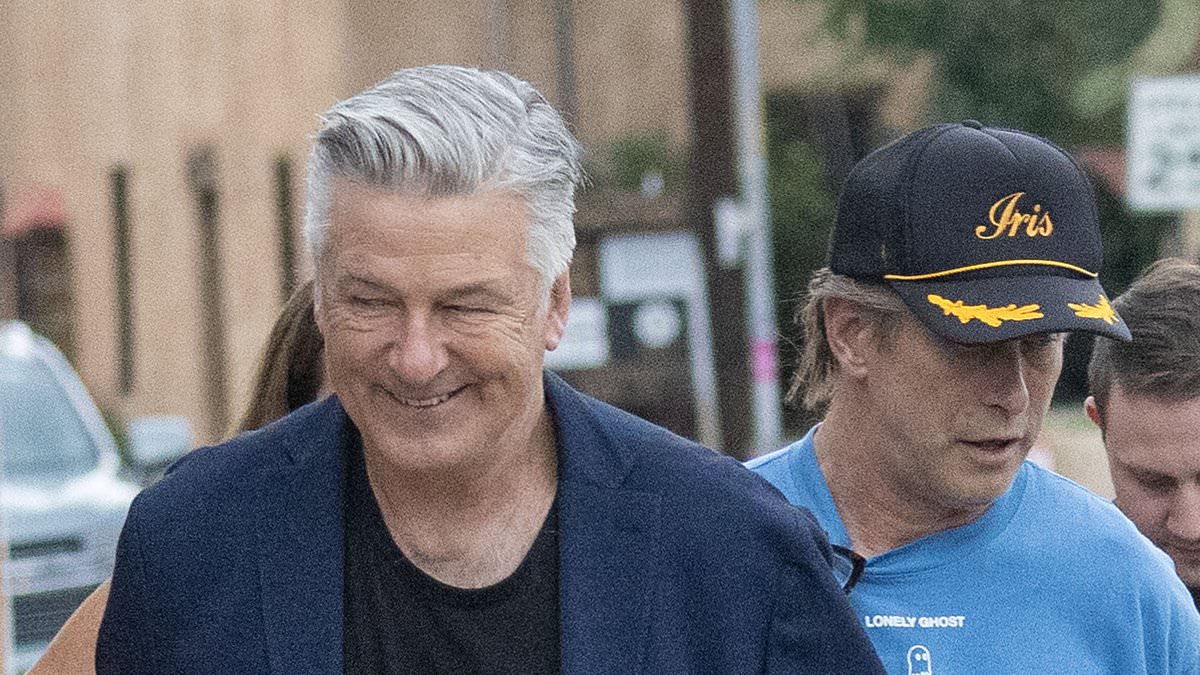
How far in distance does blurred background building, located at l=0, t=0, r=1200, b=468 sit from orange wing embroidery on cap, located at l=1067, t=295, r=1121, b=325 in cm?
1218

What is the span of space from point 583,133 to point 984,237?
58.2 ft

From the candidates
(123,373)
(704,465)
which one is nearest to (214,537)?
(704,465)

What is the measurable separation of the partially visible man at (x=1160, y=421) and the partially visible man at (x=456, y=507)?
3.01ft

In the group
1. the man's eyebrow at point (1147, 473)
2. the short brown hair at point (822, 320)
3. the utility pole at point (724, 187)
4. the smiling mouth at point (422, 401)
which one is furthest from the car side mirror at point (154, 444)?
the smiling mouth at point (422, 401)

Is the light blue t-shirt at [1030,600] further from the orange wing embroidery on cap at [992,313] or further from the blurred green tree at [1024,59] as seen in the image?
the blurred green tree at [1024,59]

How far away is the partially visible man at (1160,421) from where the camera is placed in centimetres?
341

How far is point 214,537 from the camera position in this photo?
8.83 feet

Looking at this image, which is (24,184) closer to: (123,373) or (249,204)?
(123,373)

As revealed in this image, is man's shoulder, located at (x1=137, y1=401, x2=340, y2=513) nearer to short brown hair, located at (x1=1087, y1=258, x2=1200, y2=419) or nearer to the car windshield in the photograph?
short brown hair, located at (x1=1087, y1=258, x2=1200, y2=419)

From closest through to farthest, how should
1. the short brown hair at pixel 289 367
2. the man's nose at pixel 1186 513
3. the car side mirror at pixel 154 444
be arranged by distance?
the man's nose at pixel 1186 513
the short brown hair at pixel 289 367
the car side mirror at pixel 154 444

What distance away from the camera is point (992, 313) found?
291cm

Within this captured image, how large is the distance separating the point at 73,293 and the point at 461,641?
23393 millimetres

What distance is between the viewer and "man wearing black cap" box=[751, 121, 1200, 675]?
2.92 m

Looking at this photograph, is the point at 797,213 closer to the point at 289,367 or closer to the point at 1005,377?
the point at 289,367
